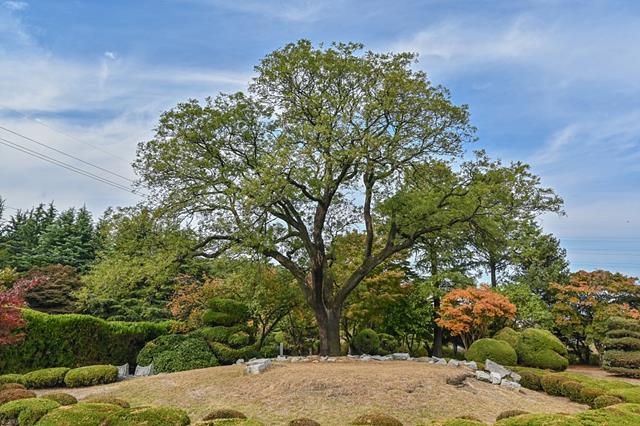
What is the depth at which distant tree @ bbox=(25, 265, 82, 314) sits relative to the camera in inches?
699

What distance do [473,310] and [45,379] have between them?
11.5 meters

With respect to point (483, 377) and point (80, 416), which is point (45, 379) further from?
point (483, 377)

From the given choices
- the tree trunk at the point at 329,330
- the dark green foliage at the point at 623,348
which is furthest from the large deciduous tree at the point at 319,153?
the dark green foliage at the point at 623,348

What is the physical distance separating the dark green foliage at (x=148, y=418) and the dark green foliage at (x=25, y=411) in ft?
4.61

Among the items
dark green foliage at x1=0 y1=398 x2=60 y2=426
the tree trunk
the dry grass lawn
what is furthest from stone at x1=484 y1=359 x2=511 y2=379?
dark green foliage at x1=0 y1=398 x2=60 y2=426

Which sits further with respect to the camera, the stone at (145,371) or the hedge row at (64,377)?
the stone at (145,371)

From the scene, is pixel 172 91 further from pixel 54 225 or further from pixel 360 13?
pixel 54 225

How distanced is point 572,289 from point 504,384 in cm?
1170

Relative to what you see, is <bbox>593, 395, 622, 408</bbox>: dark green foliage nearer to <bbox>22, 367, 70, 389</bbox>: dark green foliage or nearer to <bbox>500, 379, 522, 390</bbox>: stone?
<bbox>500, 379, 522, 390</bbox>: stone

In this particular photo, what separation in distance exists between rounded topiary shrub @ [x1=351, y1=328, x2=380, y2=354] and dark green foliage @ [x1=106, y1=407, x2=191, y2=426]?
10405mm

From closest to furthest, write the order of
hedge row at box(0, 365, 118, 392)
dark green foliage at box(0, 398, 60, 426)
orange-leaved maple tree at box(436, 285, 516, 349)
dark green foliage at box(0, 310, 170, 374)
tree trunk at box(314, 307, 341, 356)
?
dark green foliage at box(0, 398, 60, 426) → hedge row at box(0, 365, 118, 392) → dark green foliage at box(0, 310, 170, 374) → tree trunk at box(314, 307, 341, 356) → orange-leaved maple tree at box(436, 285, 516, 349)

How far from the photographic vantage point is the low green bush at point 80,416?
5.02 meters

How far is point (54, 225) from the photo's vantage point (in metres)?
24.3

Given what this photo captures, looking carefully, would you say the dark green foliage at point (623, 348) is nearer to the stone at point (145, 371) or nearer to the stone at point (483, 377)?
the stone at point (483, 377)
